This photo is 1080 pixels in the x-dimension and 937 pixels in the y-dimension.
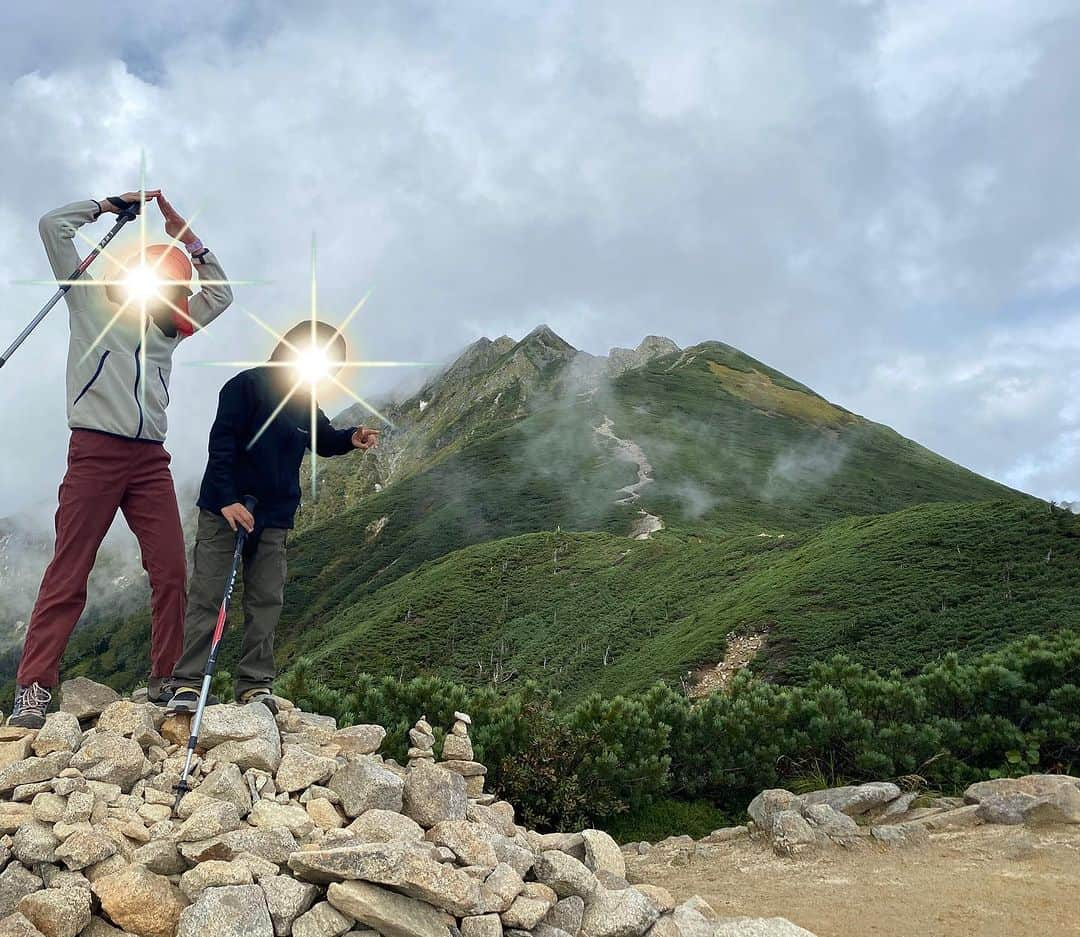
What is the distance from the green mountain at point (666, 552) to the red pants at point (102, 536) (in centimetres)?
3711

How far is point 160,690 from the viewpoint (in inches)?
242

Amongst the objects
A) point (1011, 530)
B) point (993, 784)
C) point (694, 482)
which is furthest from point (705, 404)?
point (993, 784)

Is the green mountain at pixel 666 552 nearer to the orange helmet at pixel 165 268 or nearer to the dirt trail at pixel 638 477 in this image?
the dirt trail at pixel 638 477

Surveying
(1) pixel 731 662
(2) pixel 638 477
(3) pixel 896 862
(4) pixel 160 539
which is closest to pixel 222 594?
(4) pixel 160 539

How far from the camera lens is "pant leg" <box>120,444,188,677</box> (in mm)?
5895

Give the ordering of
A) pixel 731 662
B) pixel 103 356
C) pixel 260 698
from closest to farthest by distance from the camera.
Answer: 1. pixel 103 356
2. pixel 260 698
3. pixel 731 662

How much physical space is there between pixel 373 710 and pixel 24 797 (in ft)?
16.0

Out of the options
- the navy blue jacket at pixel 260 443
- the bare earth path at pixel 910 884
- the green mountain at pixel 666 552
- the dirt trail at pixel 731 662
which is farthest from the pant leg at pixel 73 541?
the green mountain at pixel 666 552

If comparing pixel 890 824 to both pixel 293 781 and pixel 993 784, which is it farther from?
pixel 293 781

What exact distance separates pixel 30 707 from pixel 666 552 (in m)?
69.2

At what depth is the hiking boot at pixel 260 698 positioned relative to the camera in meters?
6.28

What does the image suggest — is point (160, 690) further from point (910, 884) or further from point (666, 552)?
point (666, 552)

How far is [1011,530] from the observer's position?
4638 centimetres

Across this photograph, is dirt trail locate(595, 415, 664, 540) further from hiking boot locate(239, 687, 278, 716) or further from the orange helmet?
the orange helmet
